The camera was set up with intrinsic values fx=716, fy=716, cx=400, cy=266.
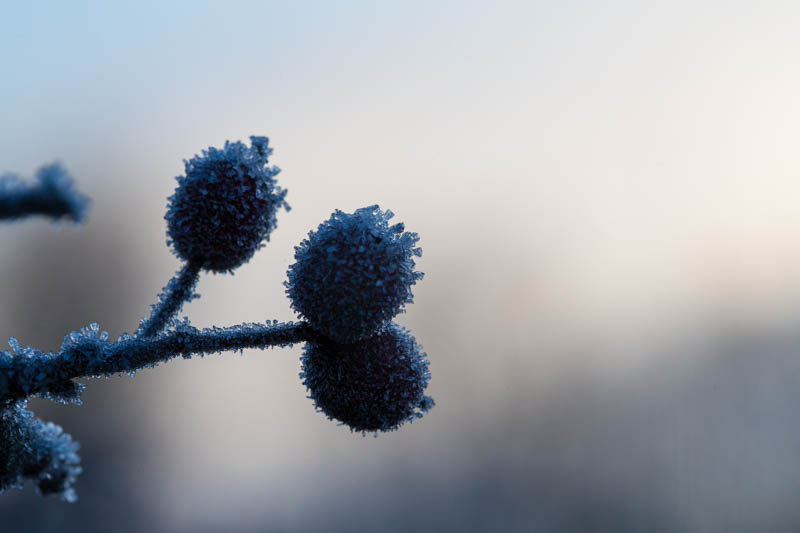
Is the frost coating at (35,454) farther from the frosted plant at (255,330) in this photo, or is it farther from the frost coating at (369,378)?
the frost coating at (369,378)

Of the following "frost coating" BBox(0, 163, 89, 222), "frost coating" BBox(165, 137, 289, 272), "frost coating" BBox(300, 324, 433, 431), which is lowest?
"frost coating" BBox(300, 324, 433, 431)

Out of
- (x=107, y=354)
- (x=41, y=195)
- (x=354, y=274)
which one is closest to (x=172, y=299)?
(x=107, y=354)

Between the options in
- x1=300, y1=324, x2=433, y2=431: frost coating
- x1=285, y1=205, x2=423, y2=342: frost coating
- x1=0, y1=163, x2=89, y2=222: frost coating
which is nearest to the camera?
x1=0, y1=163, x2=89, y2=222: frost coating

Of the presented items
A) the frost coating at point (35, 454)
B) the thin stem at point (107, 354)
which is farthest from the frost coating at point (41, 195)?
the frost coating at point (35, 454)

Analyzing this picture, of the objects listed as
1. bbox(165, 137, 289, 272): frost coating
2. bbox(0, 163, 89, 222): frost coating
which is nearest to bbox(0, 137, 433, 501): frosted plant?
bbox(165, 137, 289, 272): frost coating

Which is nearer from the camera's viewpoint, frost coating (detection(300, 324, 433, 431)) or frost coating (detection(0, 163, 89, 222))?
frost coating (detection(0, 163, 89, 222))

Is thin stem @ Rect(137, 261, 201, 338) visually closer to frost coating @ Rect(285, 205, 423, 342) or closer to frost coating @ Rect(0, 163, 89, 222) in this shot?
frost coating @ Rect(285, 205, 423, 342)

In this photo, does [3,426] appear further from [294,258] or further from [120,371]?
[294,258]
